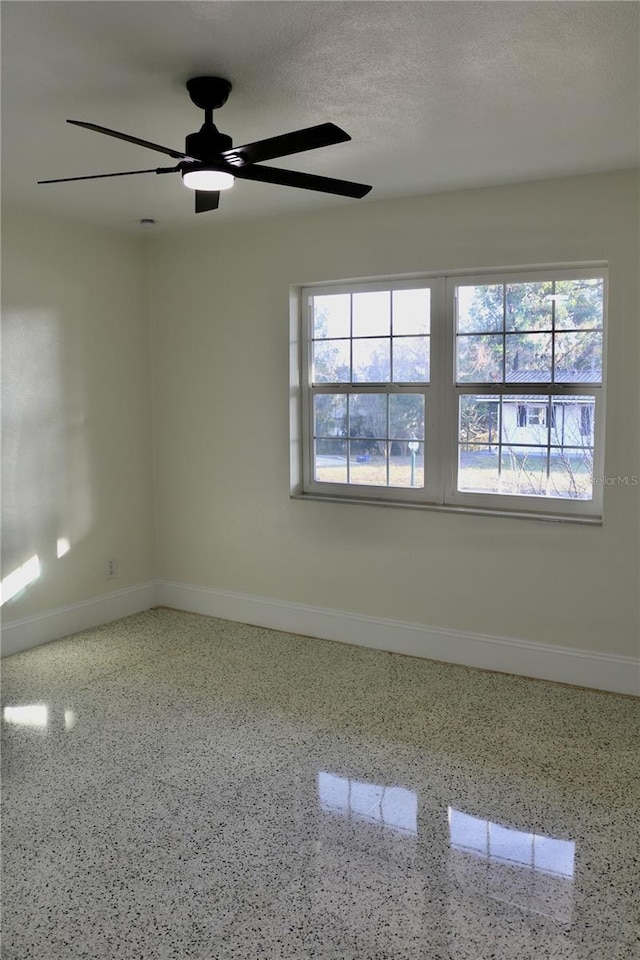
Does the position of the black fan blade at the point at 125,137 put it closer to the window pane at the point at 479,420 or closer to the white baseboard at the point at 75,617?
the window pane at the point at 479,420

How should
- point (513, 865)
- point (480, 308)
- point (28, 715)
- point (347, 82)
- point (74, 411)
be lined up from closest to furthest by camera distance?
point (513, 865) → point (347, 82) → point (28, 715) → point (480, 308) → point (74, 411)

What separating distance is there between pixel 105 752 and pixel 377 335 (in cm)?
272

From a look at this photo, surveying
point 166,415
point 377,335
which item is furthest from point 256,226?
point 166,415

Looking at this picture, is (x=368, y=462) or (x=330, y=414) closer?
(x=368, y=462)

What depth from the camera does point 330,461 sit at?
4738 mm

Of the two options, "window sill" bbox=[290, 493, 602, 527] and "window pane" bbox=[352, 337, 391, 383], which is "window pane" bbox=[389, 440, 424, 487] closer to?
"window sill" bbox=[290, 493, 602, 527]

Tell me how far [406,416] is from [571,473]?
1.00 m

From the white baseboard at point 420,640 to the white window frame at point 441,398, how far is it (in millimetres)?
720

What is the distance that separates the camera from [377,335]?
176 inches

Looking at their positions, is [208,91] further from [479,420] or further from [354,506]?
[354,506]

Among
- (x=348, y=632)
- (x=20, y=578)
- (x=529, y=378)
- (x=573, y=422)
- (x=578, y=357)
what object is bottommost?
(x=348, y=632)

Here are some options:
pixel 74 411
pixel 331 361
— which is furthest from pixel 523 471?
pixel 74 411

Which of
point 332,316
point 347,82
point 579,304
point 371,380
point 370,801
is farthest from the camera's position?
point 332,316

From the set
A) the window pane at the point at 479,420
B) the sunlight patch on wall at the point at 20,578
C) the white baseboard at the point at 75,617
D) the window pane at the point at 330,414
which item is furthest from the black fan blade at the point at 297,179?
the white baseboard at the point at 75,617
